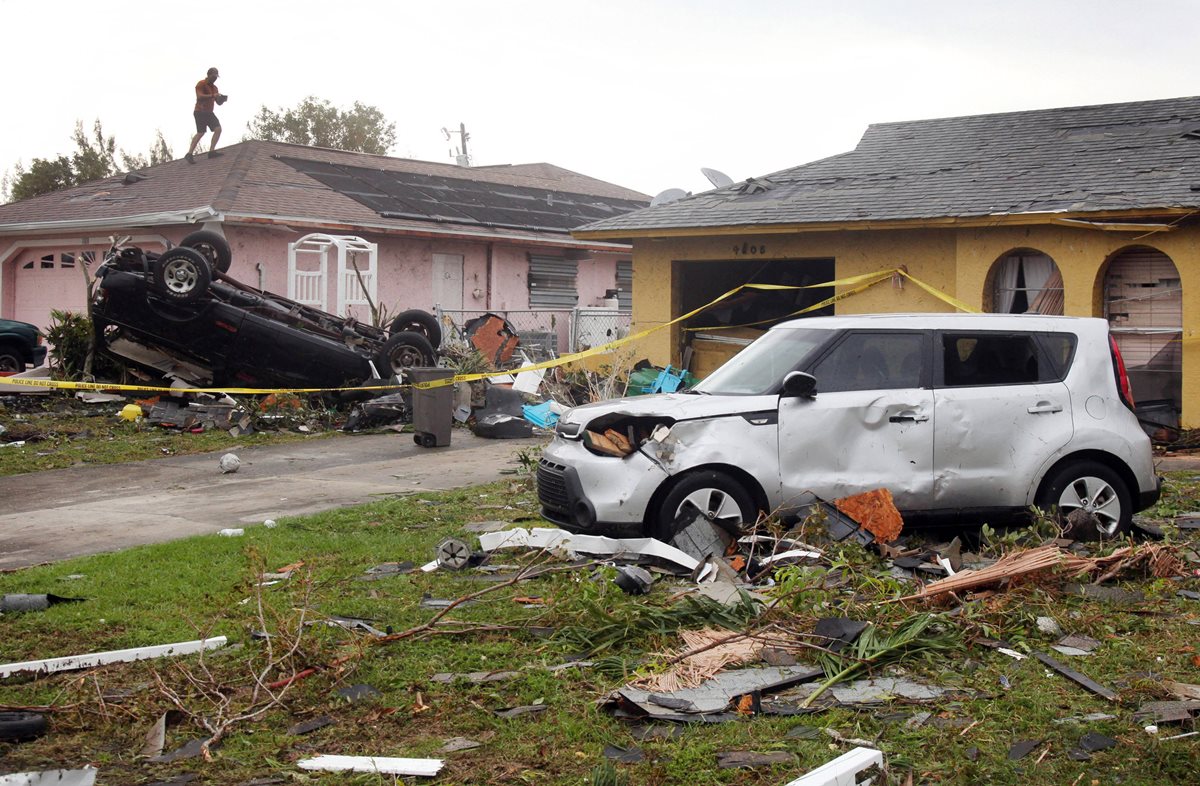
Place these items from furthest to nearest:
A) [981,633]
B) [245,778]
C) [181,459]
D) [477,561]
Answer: [181,459] → [477,561] → [981,633] → [245,778]

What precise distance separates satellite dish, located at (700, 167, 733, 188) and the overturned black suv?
5.84 m

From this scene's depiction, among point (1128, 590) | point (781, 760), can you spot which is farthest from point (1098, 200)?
point (781, 760)

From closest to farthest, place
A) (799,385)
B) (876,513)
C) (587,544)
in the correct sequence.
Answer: (587,544), (876,513), (799,385)

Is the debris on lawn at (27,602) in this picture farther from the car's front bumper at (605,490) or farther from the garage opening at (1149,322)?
the garage opening at (1149,322)

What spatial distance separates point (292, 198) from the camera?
75.5ft

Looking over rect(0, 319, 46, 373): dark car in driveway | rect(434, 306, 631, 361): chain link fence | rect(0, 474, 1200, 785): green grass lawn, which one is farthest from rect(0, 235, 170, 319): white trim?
rect(0, 474, 1200, 785): green grass lawn

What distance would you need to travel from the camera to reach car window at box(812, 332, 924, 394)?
811 centimetres

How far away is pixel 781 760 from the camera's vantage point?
14.2 ft

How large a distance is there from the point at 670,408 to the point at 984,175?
1051cm

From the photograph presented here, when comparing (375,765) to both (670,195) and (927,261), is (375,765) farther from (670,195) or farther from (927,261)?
(670,195)

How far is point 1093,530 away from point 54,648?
20.9 feet

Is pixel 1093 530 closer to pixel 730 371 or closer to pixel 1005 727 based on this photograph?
pixel 730 371

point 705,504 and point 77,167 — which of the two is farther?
point 77,167

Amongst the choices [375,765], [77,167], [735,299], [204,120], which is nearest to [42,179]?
[77,167]
